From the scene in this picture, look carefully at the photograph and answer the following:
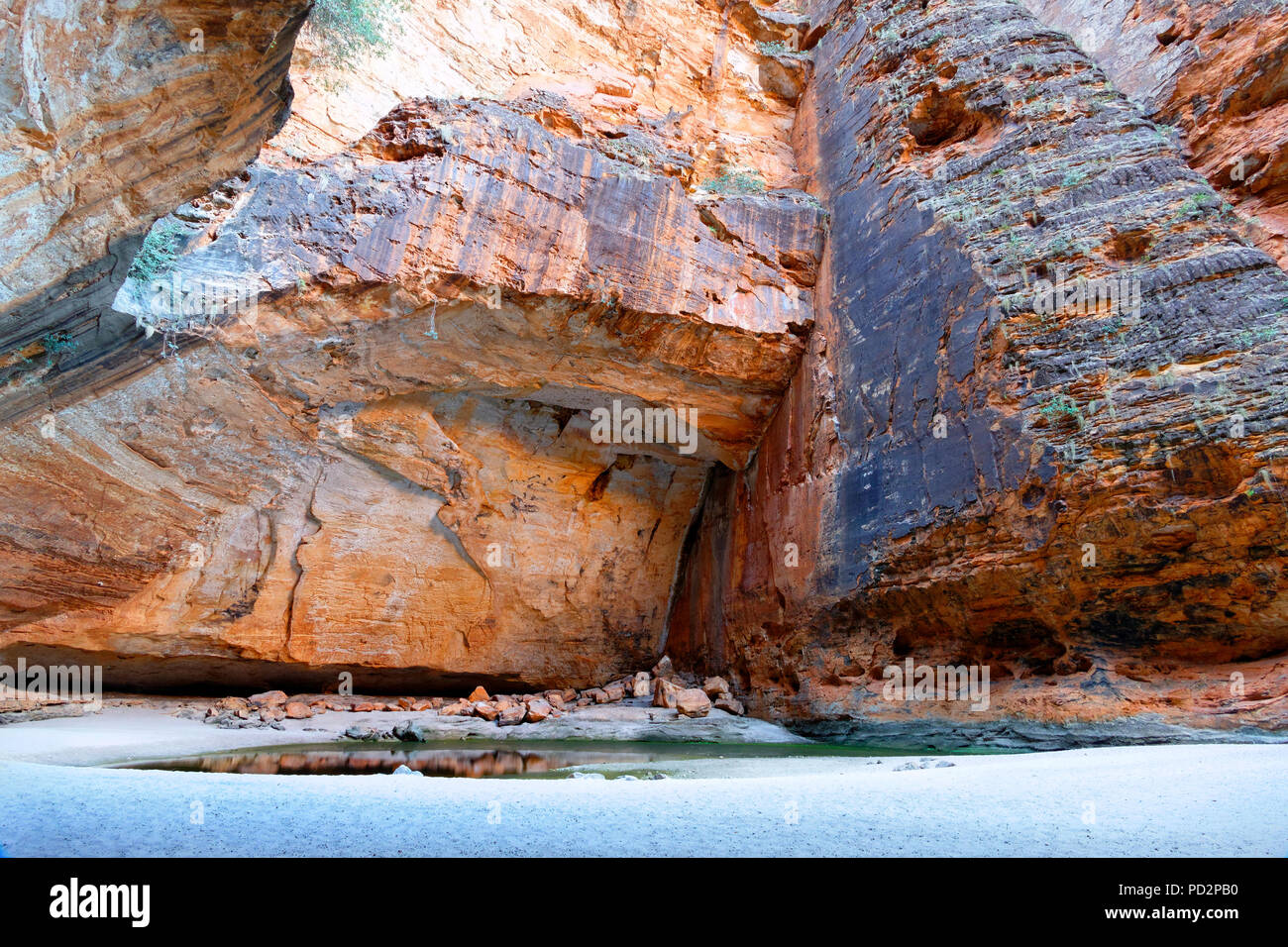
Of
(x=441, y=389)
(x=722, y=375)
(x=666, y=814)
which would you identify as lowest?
(x=666, y=814)

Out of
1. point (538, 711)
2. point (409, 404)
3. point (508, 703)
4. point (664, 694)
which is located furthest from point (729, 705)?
point (409, 404)

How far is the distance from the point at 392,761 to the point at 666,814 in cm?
460

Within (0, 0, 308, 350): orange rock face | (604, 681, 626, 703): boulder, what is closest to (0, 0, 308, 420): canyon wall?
(0, 0, 308, 350): orange rock face

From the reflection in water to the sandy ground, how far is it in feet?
8.45

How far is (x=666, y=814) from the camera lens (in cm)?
240

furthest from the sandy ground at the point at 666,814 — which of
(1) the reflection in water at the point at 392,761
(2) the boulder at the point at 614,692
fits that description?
(2) the boulder at the point at 614,692

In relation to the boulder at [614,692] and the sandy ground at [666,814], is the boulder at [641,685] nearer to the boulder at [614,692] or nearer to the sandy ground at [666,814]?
the boulder at [614,692]

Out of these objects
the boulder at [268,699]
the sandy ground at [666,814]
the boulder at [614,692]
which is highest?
the sandy ground at [666,814]

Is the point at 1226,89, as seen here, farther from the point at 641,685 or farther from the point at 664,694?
the point at 641,685

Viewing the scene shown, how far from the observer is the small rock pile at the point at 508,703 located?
350 inches

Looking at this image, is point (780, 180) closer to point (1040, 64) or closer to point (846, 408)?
point (1040, 64)

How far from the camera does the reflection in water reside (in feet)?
17.9

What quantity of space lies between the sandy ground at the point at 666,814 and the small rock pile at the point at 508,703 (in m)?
5.95
